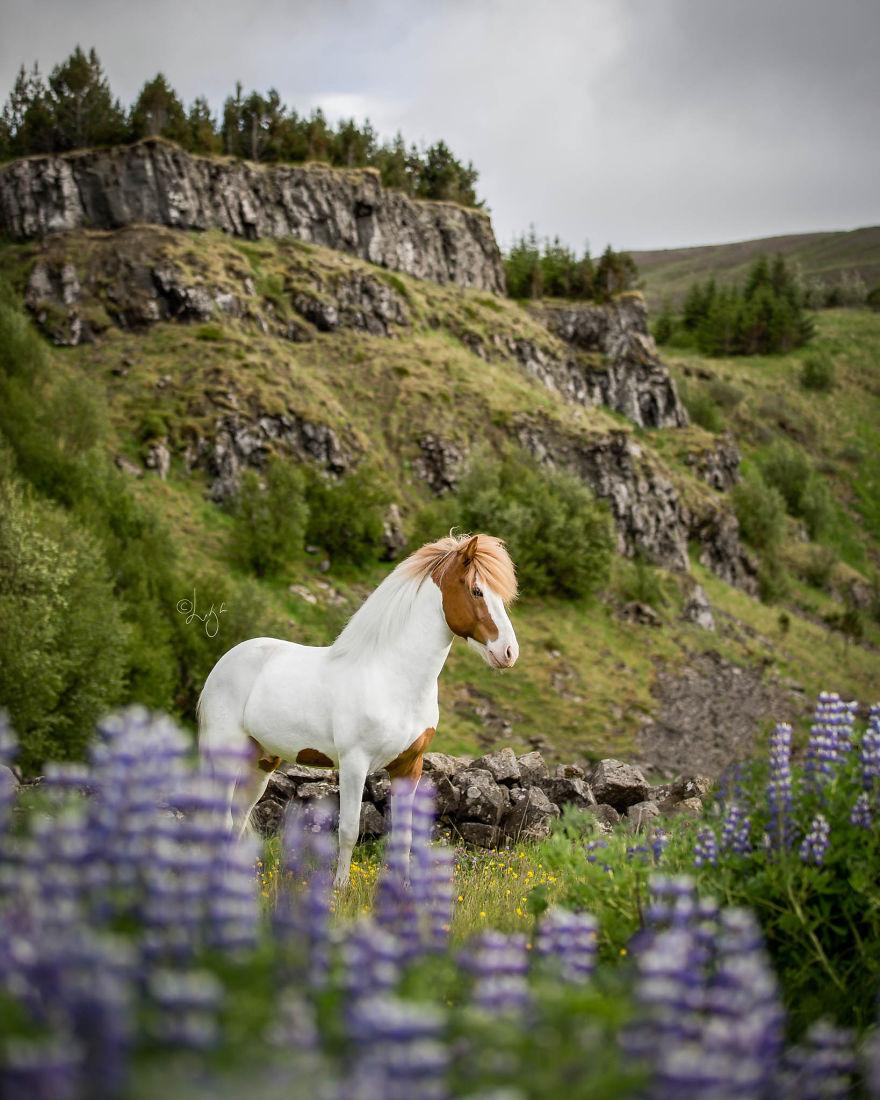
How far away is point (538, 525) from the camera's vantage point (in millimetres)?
53875

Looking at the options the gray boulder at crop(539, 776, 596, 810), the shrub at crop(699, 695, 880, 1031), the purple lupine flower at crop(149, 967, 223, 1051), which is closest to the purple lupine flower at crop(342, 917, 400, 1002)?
the purple lupine flower at crop(149, 967, 223, 1051)

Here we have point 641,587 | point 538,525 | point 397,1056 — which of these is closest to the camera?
point 397,1056

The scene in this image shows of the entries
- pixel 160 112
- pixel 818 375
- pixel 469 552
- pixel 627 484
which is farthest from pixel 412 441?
pixel 818 375

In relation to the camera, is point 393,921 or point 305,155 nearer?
point 393,921

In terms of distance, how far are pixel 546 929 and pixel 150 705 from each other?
29.8 m

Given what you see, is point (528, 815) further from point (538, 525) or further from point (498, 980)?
point (538, 525)

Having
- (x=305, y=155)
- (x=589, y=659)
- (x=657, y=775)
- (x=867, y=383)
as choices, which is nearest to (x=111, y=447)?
(x=589, y=659)

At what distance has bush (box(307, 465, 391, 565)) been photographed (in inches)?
1928

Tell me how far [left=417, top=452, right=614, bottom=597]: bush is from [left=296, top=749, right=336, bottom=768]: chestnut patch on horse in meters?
43.4

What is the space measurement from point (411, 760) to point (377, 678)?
35.5 inches

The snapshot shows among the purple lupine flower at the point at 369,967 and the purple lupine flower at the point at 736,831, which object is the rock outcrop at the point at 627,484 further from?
the purple lupine flower at the point at 369,967

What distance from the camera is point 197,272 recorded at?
65.0m

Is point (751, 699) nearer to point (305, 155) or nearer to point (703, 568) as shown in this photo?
point (703, 568)

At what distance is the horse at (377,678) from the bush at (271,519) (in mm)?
37997
